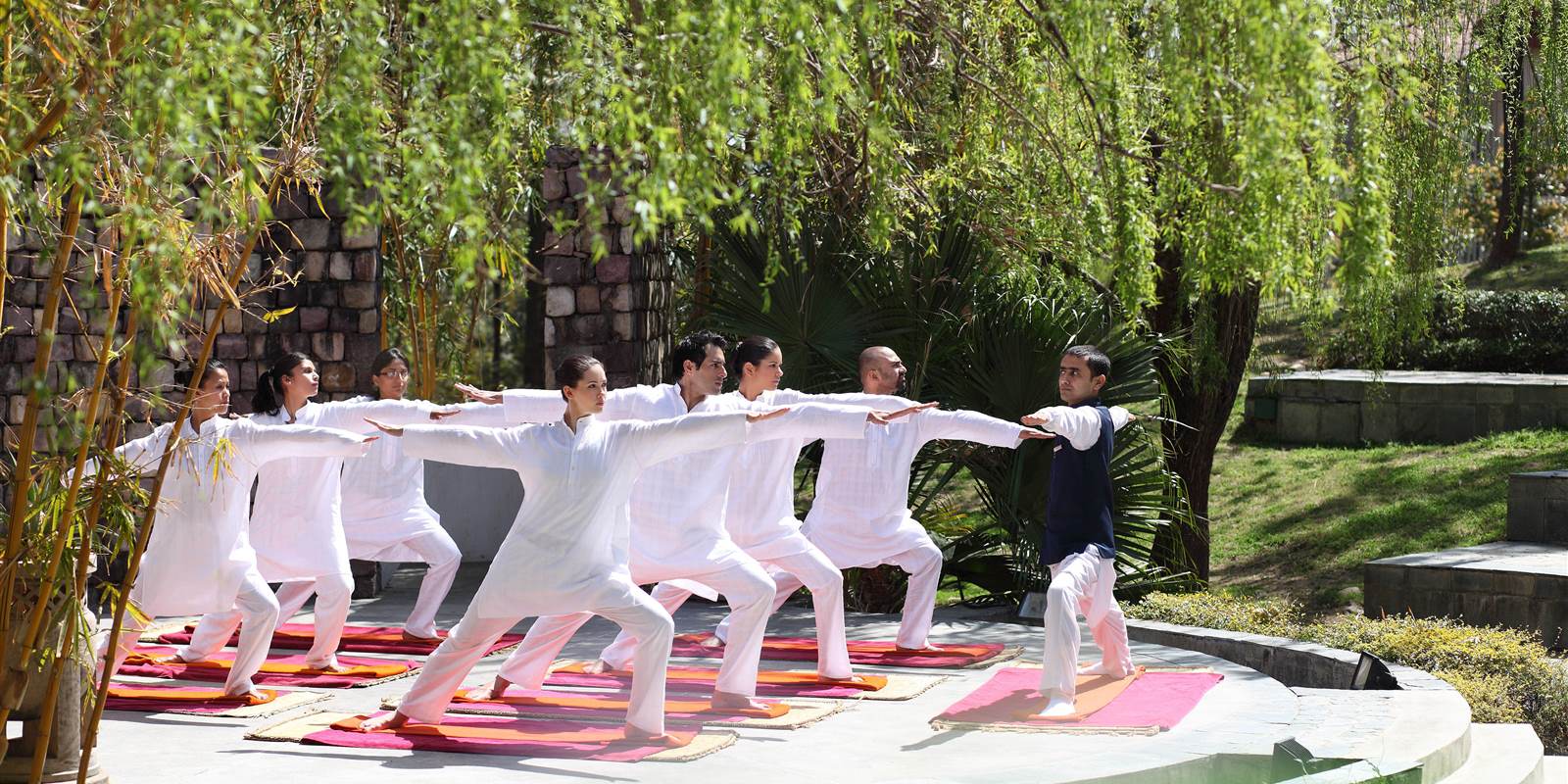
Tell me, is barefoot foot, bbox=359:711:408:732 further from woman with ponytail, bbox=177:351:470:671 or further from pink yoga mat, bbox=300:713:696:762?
woman with ponytail, bbox=177:351:470:671

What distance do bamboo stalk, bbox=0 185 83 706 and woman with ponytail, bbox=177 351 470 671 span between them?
3106mm

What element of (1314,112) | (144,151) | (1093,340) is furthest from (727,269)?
(144,151)

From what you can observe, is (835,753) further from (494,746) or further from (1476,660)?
(1476,660)

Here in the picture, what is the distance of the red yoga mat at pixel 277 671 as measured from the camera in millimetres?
8352

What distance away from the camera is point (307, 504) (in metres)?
8.74

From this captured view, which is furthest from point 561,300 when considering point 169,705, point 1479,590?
point 1479,590

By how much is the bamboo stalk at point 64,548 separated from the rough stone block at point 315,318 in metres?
6.66

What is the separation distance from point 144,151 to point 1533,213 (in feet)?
73.9

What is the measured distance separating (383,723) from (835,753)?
179cm

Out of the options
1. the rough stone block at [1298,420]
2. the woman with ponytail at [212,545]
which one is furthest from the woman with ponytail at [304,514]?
the rough stone block at [1298,420]

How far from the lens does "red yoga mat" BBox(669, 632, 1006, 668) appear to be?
8.78 meters

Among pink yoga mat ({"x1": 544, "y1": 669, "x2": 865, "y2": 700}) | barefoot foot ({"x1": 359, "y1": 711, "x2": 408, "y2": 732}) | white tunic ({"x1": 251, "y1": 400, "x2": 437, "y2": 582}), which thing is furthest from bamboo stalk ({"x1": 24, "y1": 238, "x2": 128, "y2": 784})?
white tunic ({"x1": 251, "y1": 400, "x2": 437, "y2": 582})

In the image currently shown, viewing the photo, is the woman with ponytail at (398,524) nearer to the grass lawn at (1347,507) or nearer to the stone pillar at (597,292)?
the stone pillar at (597,292)

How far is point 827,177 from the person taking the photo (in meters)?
11.4
